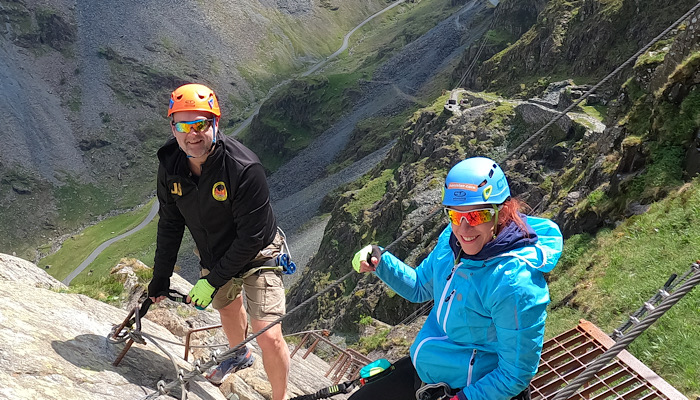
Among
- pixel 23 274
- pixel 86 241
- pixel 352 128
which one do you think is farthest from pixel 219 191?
pixel 352 128

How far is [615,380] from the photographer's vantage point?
23.4ft

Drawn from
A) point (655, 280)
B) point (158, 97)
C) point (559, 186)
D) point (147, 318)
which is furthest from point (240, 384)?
point (158, 97)

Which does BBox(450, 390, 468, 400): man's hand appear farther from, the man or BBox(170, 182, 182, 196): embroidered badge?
BBox(170, 182, 182, 196): embroidered badge

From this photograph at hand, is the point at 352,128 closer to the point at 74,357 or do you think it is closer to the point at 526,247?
the point at 74,357

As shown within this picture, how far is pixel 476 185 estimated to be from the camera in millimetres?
4379

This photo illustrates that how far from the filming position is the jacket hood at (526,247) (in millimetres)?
4262

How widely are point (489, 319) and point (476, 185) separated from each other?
1.18 meters

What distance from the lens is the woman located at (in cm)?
416

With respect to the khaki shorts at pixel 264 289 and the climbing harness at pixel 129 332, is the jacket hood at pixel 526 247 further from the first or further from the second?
the climbing harness at pixel 129 332

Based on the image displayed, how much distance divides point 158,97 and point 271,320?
15033 centimetres

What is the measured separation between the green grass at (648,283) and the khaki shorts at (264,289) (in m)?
5.54

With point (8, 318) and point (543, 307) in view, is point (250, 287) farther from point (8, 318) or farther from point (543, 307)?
point (543, 307)

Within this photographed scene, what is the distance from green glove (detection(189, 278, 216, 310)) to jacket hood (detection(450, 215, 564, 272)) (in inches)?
136

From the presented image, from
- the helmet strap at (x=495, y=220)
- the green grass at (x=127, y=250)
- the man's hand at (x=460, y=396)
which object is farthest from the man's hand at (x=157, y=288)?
the green grass at (x=127, y=250)
